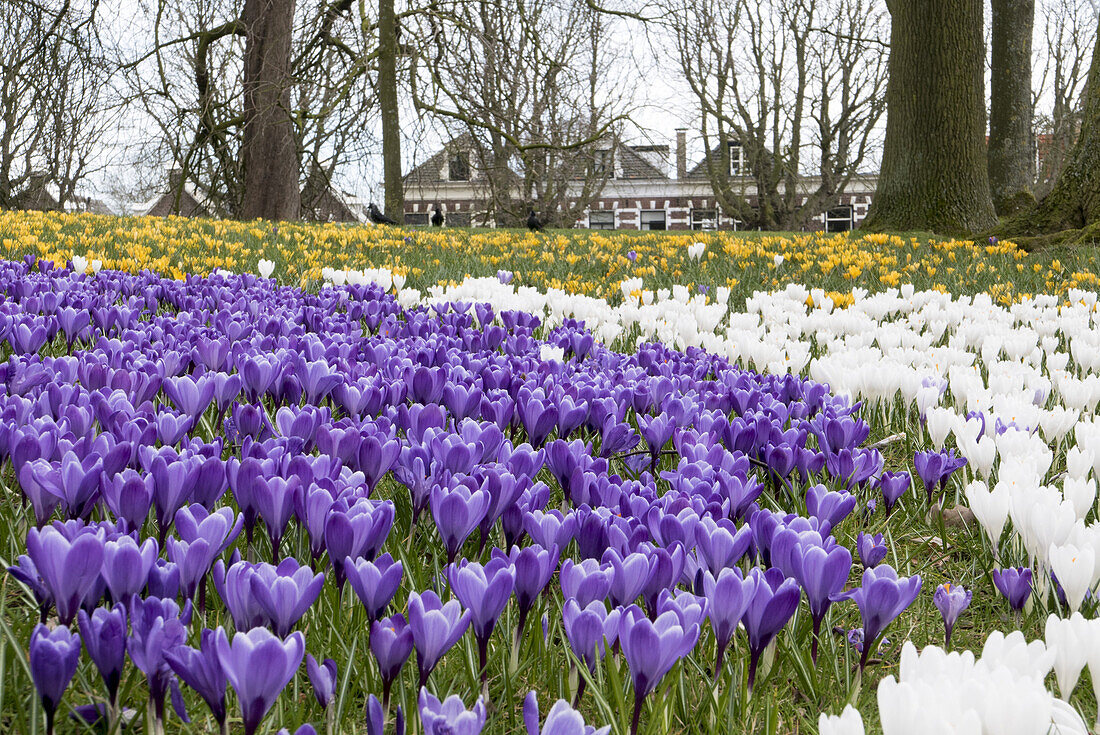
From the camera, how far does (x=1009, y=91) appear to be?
60.0 feet

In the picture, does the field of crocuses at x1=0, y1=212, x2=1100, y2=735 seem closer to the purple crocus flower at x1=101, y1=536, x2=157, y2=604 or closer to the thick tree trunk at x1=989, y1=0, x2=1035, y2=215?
the purple crocus flower at x1=101, y1=536, x2=157, y2=604

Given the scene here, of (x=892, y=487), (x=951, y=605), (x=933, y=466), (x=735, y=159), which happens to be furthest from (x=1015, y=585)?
(x=735, y=159)

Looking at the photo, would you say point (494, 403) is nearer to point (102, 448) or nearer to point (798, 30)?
point (102, 448)

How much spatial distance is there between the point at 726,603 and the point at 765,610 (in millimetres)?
50

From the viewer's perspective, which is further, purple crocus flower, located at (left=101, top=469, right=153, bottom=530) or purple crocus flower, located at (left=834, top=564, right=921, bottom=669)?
purple crocus flower, located at (left=101, top=469, right=153, bottom=530)

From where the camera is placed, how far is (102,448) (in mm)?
1548

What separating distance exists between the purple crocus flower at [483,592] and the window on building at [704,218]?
47430 mm

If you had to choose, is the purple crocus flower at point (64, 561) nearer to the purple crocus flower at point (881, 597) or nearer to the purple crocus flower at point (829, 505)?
the purple crocus flower at point (881, 597)

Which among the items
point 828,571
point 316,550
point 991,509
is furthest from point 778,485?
point 316,550

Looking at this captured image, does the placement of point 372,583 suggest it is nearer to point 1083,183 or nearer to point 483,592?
point 483,592

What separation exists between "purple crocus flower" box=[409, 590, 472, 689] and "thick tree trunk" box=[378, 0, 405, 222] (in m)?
15.0

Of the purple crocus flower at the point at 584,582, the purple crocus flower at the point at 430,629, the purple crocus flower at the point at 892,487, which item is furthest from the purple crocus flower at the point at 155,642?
the purple crocus flower at the point at 892,487

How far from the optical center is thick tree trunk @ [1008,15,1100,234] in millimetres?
8547

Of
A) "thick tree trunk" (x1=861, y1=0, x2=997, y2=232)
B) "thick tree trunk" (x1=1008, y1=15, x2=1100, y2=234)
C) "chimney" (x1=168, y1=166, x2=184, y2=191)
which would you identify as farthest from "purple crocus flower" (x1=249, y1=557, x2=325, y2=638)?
"chimney" (x1=168, y1=166, x2=184, y2=191)
